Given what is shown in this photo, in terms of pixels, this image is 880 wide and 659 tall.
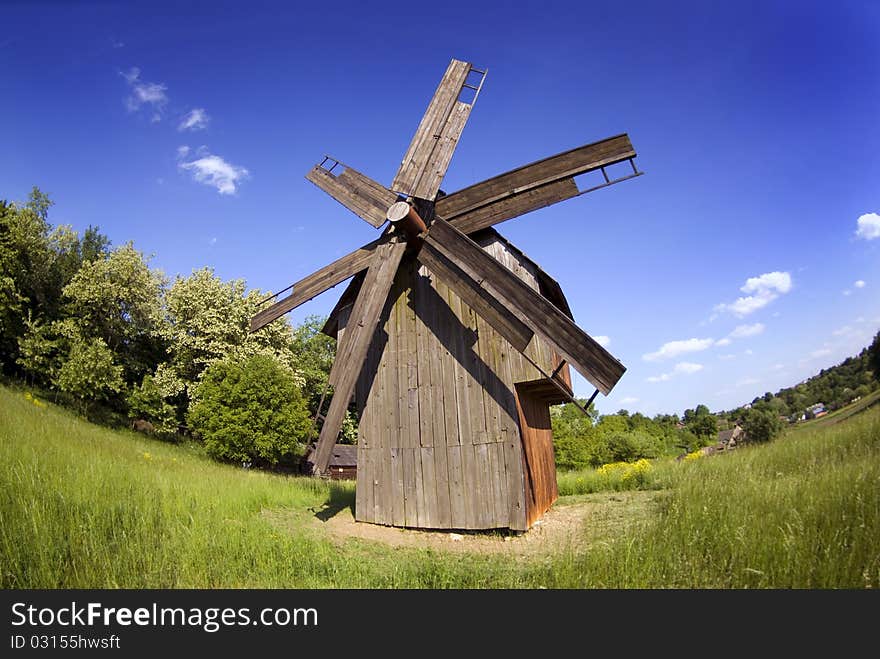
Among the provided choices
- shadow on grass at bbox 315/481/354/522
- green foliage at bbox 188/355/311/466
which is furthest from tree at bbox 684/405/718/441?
shadow on grass at bbox 315/481/354/522

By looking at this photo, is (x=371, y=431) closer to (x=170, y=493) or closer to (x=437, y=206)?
(x=170, y=493)

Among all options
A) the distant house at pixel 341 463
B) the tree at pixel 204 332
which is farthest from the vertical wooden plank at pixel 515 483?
the distant house at pixel 341 463

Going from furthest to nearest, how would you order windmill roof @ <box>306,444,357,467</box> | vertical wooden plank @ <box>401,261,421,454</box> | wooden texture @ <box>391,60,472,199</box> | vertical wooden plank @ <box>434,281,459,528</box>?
windmill roof @ <box>306,444,357,467</box> < wooden texture @ <box>391,60,472,199</box> < vertical wooden plank @ <box>401,261,421,454</box> < vertical wooden plank @ <box>434,281,459,528</box>

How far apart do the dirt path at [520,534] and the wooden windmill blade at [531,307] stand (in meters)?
2.36

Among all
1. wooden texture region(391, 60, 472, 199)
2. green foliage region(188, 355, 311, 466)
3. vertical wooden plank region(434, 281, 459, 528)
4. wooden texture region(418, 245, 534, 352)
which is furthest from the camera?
green foliage region(188, 355, 311, 466)

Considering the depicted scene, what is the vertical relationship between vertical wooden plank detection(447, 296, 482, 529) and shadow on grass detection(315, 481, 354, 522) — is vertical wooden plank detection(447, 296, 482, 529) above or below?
above

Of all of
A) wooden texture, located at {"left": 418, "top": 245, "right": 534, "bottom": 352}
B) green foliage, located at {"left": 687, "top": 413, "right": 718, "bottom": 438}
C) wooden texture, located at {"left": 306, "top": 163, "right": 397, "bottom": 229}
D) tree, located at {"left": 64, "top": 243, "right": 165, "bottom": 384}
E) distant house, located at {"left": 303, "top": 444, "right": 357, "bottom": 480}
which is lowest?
green foliage, located at {"left": 687, "top": 413, "right": 718, "bottom": 438}

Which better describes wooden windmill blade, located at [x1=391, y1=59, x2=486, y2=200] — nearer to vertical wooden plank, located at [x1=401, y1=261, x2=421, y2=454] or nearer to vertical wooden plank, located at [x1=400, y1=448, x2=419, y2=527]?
vertical wooden plank, located at [x1=401, y1=261, x2=421, y2=454]

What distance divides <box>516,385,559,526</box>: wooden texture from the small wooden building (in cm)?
4

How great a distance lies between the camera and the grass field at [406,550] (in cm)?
406

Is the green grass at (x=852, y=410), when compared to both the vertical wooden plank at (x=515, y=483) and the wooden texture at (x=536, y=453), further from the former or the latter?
the vertical wooden plank at (x=515, y=483)

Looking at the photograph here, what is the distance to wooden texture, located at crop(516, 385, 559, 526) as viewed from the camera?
8914 mm

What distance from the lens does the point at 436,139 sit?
10.2 m

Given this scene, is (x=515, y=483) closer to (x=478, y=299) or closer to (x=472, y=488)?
(x=472, y=488)
